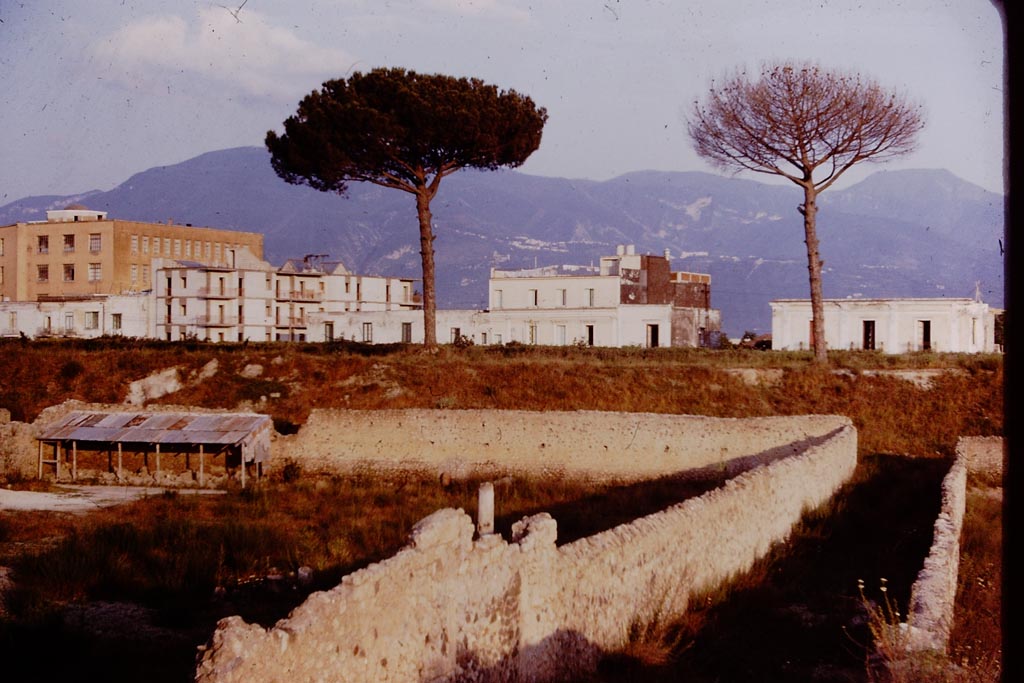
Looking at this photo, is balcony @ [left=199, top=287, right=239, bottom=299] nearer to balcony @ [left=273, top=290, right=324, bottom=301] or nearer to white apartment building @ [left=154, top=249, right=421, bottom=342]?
white apartment building @ [left=154, top=249, right=421, bottom=342]

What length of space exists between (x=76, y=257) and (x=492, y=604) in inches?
2954

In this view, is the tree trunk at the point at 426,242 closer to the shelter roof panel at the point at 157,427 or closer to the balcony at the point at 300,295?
the shelter roof panel at the point at 157,427

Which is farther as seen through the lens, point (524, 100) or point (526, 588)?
point (524, 100)

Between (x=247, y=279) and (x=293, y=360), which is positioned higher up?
(x=247, y=279)

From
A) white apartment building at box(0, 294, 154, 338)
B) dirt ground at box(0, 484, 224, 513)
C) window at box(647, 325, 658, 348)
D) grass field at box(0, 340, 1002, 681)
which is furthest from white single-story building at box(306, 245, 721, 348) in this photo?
dirt ground at box(0, 484, 224, 513)

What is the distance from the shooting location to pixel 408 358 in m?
32.7

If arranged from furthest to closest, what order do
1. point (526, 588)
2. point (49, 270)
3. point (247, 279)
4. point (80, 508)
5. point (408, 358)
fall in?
point (49, 270)
point (247, 279)
point (408, 358)
point (80, 508)
point (526, 588)

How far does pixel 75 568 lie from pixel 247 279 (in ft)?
184

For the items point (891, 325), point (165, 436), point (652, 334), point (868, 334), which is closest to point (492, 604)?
point (165, 436)

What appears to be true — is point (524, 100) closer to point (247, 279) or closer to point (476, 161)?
point (476, 161)

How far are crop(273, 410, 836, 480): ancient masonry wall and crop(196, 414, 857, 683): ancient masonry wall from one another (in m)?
8.07

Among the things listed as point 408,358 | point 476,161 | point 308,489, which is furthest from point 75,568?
point 476,161

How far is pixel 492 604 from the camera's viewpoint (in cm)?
780

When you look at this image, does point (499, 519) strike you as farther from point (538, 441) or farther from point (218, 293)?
point (218, 293)
